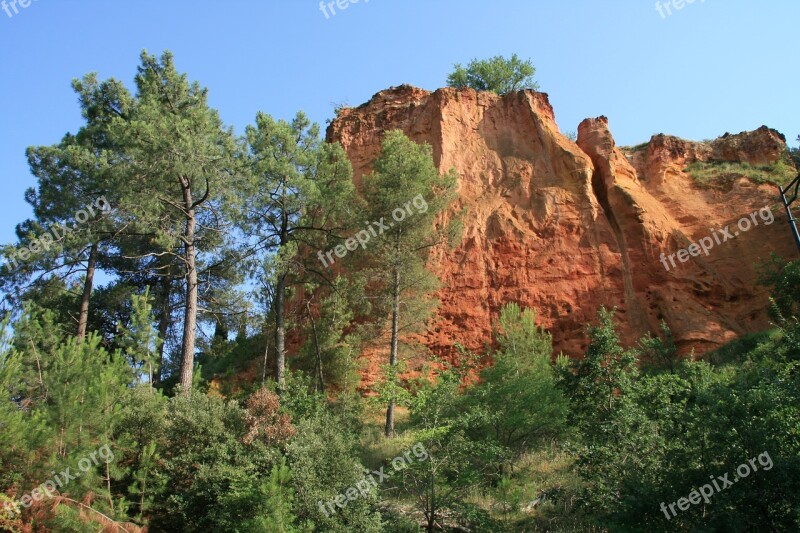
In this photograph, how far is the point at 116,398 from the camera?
13.8m

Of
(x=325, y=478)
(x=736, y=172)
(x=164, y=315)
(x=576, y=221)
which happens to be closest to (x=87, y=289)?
(x=164, y=315)

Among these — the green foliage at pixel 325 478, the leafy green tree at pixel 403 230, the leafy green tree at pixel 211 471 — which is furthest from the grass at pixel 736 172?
the leafy green tree at pixel 211 471

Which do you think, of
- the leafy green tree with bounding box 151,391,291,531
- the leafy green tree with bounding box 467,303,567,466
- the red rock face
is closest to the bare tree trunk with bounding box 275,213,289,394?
the leafy green tree with bounding box 151,391,291,531

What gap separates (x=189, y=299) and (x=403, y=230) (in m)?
7.70

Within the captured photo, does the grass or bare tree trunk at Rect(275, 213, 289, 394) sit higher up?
the grass

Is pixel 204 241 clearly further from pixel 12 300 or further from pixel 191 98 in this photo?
pixel 12 300

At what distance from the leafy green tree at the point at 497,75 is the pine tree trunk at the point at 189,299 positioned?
24227mm

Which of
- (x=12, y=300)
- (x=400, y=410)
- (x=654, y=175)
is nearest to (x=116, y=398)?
(x=12, y=300)

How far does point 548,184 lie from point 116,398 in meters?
22.4

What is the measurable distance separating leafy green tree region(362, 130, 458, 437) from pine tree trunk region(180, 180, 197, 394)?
5581 millimetres

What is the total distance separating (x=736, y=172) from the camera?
106 feet

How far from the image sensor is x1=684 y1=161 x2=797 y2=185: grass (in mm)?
31828

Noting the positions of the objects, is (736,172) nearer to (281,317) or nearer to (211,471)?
(281,317)

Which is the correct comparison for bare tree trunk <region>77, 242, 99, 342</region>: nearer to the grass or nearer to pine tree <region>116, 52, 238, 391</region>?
pine tree <region>116, 52, 238, 391</region>
